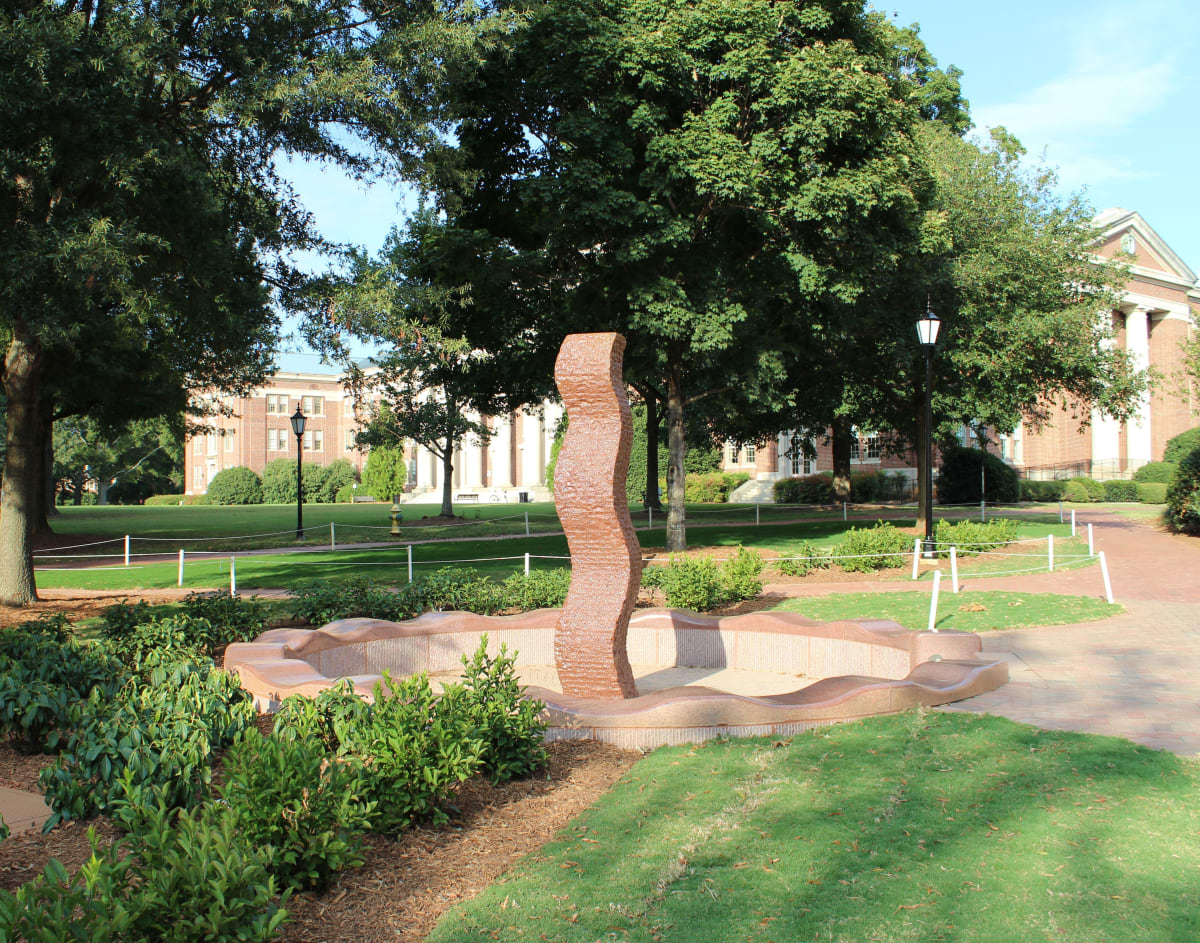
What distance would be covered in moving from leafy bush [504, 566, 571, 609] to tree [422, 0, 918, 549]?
8455mm

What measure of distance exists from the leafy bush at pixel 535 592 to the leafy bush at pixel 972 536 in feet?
33.4

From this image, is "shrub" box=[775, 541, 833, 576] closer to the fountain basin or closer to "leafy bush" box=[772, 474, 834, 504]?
the fountain basin

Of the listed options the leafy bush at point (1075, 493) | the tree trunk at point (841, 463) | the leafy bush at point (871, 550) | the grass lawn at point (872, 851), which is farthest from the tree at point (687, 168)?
the leafy bush at point (1075, 493)

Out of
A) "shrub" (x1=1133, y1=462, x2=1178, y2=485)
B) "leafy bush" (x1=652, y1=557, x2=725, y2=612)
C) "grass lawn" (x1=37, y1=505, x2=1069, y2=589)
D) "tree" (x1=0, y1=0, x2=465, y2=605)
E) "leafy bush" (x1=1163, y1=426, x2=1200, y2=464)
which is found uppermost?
"tree" (x1=0, y1=0, x2=465, y2=605)

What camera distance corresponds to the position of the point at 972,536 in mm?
20172

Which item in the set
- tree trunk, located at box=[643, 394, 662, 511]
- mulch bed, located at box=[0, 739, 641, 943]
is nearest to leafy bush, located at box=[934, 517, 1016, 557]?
mulch bed, located at box=[0, 739, 641, 943]

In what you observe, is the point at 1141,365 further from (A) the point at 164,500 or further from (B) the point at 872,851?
(A) the point at 164,500

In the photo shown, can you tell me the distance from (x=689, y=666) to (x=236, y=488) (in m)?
65.8

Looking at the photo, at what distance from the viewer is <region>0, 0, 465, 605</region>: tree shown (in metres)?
11.8

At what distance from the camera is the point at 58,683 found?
7.19 metres

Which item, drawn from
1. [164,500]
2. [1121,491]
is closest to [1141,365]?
[1121,491]

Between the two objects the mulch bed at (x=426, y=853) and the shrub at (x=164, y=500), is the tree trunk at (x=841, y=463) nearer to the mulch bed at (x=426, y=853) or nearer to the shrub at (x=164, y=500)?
the mulch bed at (x=426, y=853)

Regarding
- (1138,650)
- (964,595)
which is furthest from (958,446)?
(1138,650)

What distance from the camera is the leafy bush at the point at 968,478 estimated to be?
4072cm
